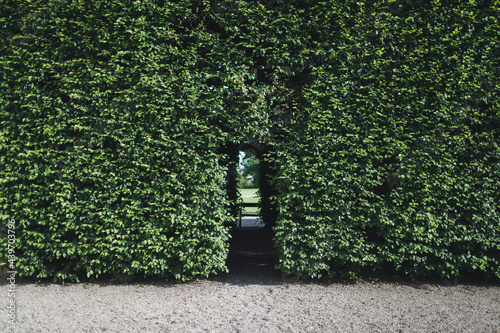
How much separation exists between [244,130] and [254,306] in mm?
2620

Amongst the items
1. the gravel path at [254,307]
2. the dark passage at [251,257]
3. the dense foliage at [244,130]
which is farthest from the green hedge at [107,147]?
the dark passage at [251,257]

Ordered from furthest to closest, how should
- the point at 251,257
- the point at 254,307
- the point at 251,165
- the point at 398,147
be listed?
1. the point at 251,165
2. the point at 251,257
3. the point at 398,147
4. the point at 254,307

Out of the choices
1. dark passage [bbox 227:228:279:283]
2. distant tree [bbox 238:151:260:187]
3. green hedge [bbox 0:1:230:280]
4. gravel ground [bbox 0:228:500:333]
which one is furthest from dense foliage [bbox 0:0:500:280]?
distant tree [bbox 238:151:260:187]

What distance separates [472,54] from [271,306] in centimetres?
512

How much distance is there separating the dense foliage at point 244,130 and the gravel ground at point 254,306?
32 cm

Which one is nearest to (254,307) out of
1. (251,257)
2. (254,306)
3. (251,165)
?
(254,306)

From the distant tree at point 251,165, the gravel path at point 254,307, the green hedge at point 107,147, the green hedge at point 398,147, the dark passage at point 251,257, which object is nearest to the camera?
the gravel path at point 254,307

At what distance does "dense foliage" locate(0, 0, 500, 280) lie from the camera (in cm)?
466

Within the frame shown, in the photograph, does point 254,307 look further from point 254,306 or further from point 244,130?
point 244,130

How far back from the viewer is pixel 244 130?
4.81 metres

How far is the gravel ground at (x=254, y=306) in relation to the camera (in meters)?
3.65

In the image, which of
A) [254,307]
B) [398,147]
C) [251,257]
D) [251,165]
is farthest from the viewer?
[251,165]

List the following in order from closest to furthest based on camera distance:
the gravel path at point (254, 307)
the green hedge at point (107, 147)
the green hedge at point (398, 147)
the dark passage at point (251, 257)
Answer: the gravel path at point (254, 307), the green hedge at point (107, 147), the green hedge at point (398, 147), the dark passage at point (251, 257)

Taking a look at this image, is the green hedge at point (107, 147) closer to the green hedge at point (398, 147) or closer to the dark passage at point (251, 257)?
the dark passage at point (251, 257)
